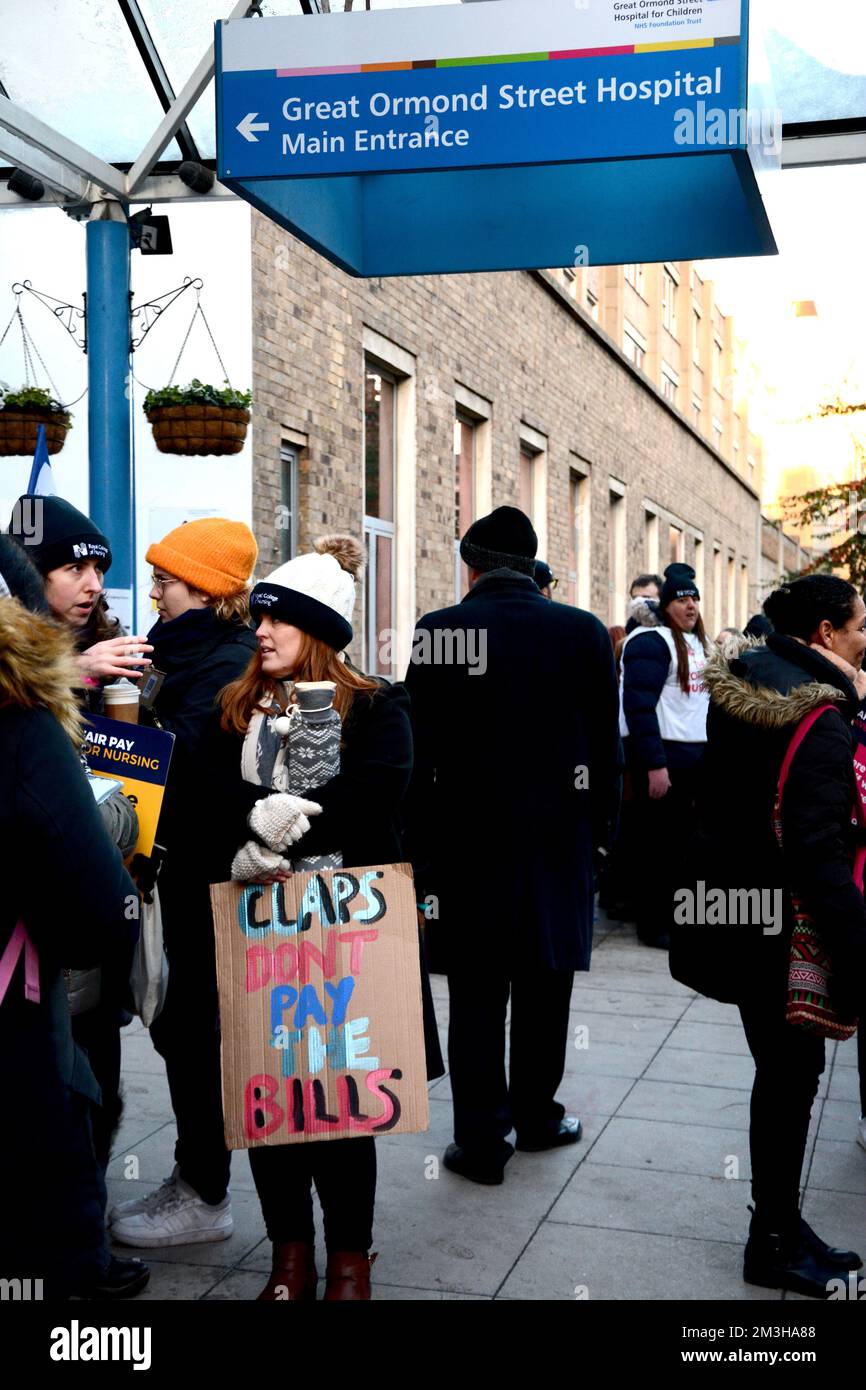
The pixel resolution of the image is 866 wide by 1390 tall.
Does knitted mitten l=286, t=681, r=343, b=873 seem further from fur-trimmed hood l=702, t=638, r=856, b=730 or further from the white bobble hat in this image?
fur-trimmed hood l=702, t=638, r=856, b=730

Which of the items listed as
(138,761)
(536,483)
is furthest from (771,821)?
(536,483)

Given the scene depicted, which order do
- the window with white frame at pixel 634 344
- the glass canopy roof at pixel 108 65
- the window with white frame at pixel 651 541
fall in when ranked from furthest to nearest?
the window with white frame at pixel 651 541 < the window with white frame at pixel 634 344 < the glass canopy roof at pixel 108 65

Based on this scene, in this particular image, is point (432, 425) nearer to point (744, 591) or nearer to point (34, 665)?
point (34, 665)

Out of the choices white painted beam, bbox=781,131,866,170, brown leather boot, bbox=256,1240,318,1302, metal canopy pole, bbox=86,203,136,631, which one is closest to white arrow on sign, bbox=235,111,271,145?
metal canopy pole, bbox=86,203,136,631

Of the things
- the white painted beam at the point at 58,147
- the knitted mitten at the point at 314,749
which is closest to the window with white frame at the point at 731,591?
the white painted beam at the point at 58,147

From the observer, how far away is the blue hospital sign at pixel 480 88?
488cm

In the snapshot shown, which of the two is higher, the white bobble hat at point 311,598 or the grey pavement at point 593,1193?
the white bobble hat at point 311,598

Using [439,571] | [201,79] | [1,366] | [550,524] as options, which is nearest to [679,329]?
[550,524]

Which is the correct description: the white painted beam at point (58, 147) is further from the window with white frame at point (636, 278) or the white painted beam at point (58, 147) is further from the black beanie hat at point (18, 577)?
the window with white frame at point (636, 278)

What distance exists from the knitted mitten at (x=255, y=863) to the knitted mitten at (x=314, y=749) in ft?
0.30

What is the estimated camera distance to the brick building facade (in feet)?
32.1

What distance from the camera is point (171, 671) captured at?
4047 mm

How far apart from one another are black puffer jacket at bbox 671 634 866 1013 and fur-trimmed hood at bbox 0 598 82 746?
1.93 m
